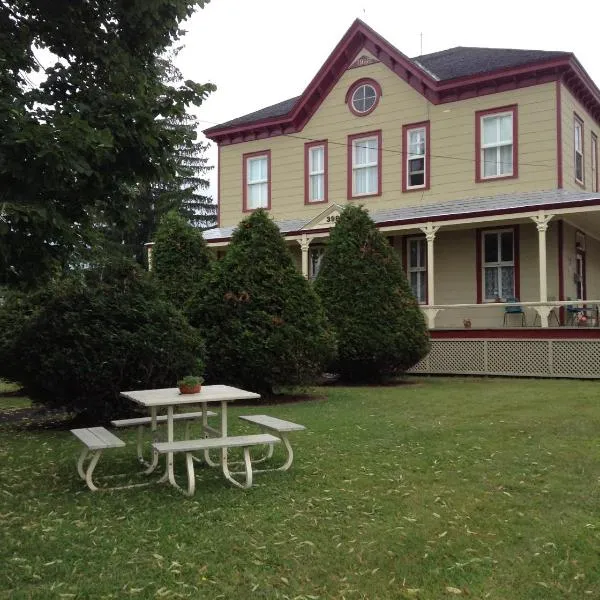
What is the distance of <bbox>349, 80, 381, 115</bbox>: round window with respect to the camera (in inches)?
819

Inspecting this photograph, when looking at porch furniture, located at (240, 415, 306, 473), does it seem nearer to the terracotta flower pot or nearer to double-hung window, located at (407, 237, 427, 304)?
the terracotta flower pot

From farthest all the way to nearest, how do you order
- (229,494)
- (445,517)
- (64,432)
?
(64,432) → (229,494) → (445,517)

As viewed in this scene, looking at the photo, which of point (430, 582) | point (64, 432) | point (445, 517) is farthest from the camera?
point (64, 432)

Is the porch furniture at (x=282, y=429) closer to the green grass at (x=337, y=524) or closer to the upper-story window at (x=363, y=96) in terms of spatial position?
the green grass at (x=337, y=524)

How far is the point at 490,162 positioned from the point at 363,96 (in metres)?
4.56

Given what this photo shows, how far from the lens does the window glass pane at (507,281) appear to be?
60.4ft

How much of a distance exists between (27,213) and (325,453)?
13.3 feet

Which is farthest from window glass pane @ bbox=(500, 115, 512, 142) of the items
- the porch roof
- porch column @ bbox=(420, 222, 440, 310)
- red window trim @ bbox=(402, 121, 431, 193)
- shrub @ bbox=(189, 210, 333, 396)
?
shrub @ bbox=(189, 210, 333, 396)

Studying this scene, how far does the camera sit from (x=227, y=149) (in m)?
23.9

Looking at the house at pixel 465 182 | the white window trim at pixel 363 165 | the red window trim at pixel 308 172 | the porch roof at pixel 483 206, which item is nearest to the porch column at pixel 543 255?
the house at pixel 465 182

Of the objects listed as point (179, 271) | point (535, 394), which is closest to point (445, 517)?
point (535, 394)

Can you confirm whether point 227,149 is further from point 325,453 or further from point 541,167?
point 325,453

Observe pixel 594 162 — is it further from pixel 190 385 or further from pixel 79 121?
pixel 79 121

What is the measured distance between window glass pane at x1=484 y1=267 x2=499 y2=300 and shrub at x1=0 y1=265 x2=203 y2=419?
10491mm
